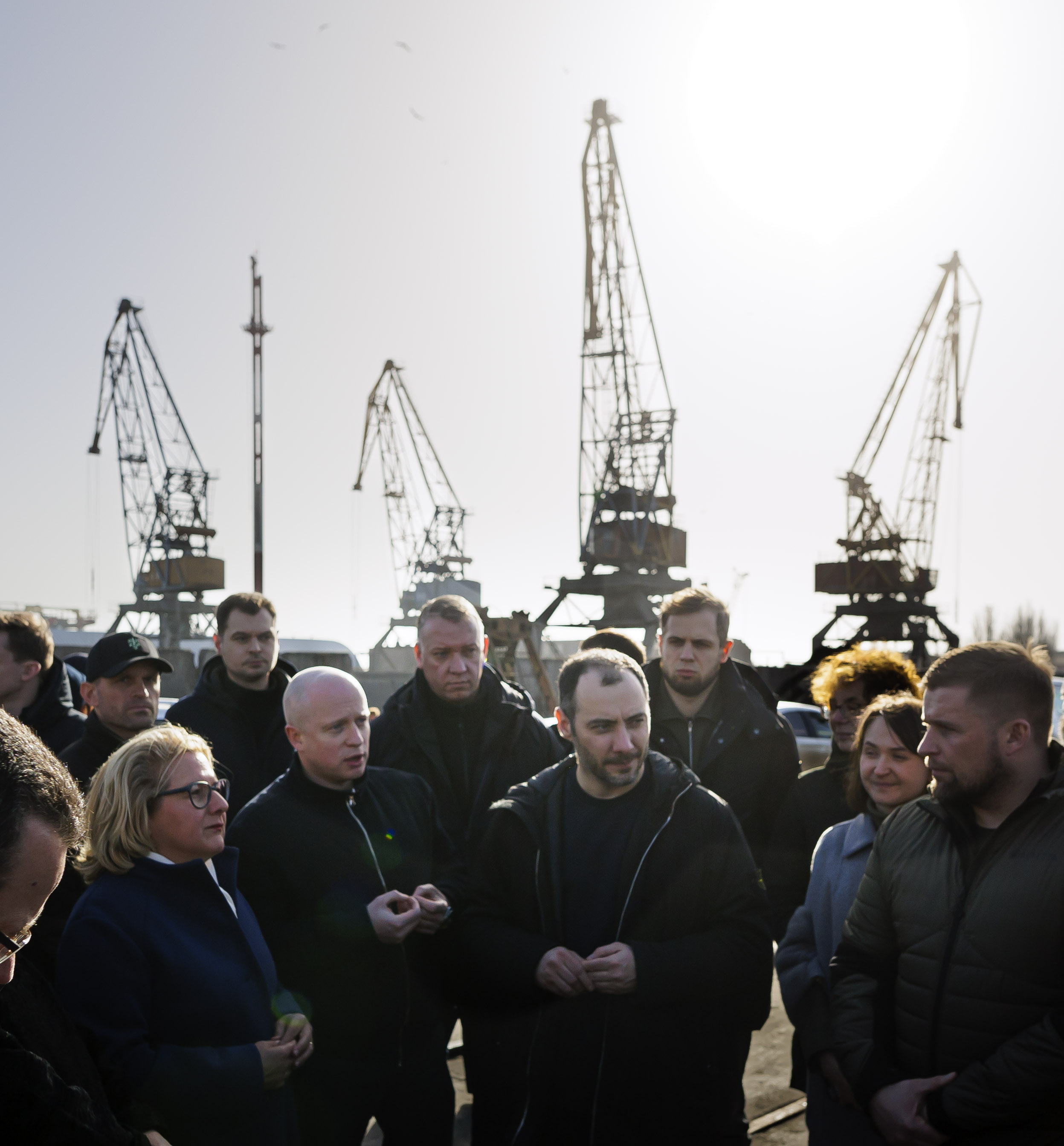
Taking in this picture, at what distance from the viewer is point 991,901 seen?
89.0 inches

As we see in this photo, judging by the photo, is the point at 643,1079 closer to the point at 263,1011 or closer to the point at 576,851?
the point at 576,851

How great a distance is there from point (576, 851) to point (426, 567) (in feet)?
178

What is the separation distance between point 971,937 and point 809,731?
1157cm

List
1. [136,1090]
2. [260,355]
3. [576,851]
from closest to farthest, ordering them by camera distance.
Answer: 1. [136,1090]
2. [576,851]
3. [260,355]

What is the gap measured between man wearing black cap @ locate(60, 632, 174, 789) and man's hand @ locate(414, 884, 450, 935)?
1343 millimetres

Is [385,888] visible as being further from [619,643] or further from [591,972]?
[619,643]

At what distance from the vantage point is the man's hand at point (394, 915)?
9.19ft

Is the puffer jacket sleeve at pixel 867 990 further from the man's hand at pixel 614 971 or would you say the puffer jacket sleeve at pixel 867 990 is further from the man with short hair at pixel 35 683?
the man with short hair at pixel 35 683

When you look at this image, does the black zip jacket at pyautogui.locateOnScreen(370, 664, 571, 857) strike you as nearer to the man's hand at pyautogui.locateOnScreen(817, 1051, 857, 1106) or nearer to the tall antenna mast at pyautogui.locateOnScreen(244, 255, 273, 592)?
the man's hand at pyautogui.locateOnScreen(817, 1051, 857, 1106)

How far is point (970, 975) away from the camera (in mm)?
2285

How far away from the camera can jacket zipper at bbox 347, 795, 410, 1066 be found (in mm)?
2963

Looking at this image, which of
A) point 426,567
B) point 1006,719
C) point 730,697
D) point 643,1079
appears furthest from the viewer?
point 426,567

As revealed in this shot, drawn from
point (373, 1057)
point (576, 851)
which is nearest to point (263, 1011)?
point (373, 1057)

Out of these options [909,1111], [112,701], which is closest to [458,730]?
[112,701]
